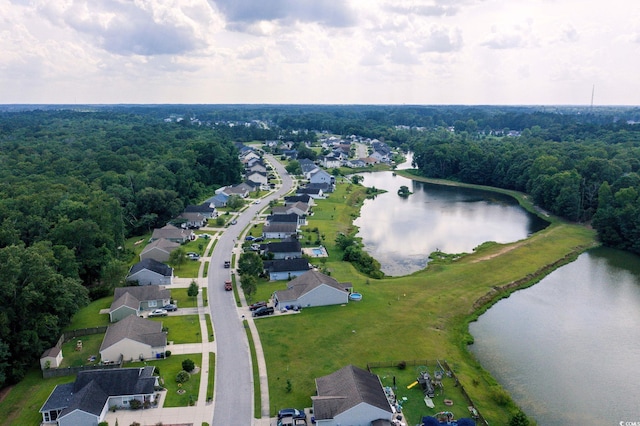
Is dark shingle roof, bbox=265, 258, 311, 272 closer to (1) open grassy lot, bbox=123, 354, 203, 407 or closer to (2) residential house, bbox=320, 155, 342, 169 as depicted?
(1) open grassy lot, bbox=123, 354, 203, 407

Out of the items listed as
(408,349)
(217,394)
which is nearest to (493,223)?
(408,349)

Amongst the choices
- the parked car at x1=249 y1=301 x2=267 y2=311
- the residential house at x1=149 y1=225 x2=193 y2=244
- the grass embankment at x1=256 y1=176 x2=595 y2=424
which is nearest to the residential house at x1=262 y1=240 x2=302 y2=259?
the grass embankment at x1=256 y1=176 x2=595 y2=424

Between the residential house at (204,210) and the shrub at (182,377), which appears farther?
the residential house at (204,210)

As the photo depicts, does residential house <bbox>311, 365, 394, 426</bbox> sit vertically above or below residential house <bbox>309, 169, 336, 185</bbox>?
below

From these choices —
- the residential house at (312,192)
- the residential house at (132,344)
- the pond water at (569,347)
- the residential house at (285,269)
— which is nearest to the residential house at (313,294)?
the residential house at (285,269)

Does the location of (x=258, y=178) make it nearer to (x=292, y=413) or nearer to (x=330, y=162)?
(x=330, y=162)

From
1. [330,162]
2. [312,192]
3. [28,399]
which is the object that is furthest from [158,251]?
[330,162]

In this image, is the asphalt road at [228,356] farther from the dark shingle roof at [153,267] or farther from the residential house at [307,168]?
the residential house at [307,168]

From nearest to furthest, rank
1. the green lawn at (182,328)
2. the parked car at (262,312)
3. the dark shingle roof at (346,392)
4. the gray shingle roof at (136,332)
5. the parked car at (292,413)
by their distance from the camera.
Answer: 1. the dark shingle roof at (346,392)
2. the parked car at (292,413)
3. the gray shingle roof at (136,332)
4. the green lawn at (182,328)
5. the parked car at (262,312)
